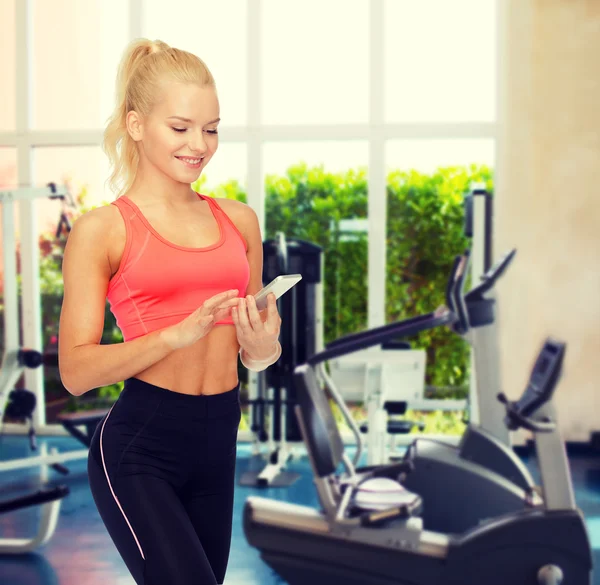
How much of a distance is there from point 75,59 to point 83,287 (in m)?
4.98

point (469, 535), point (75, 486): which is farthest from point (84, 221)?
point (75, 486)

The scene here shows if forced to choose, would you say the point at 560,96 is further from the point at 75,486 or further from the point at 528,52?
the point at 75,486

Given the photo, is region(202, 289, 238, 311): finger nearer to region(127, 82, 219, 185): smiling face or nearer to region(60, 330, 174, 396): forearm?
region(60, 330, 174, 396): forearm

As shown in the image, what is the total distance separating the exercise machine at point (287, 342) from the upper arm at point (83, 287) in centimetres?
323

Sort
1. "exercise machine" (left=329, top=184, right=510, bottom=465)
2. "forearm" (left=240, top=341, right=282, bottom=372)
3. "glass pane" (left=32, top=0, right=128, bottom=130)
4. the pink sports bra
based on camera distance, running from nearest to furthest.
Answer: the pink sports bra < "forearm" (left=240, top=341, right=282, bottom=372) < "exercise machine" (left=329, top=184, right=510, bottom=465) < "glass pane" (left=32, top=0, right=128, bottom=130)

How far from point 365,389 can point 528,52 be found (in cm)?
252

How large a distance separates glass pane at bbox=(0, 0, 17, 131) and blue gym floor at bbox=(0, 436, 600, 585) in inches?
99.4

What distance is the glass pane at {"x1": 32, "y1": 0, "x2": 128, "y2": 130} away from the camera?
18.2 feet

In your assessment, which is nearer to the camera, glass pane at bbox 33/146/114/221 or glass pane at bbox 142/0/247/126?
glass pane at bbox 142/0/247/126

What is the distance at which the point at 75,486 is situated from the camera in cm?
429

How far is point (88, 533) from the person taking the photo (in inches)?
136

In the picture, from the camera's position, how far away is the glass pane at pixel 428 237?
527 centimetres

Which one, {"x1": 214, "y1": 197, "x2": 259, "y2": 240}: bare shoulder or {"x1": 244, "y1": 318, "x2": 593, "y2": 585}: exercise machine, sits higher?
{"x1": 214, "y1": 197, "x2": 259, "y2": 240}: bare shoulder

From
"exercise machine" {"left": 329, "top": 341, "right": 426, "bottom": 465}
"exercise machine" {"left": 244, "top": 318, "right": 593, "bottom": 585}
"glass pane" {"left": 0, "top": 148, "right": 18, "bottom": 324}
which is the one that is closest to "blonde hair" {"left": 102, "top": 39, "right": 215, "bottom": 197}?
"exercise machine" {"left": 244, "top": 318, "right": 593, "bottom": 585}
